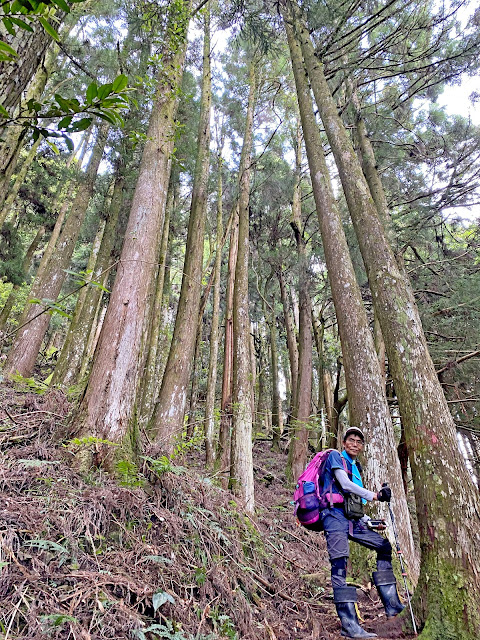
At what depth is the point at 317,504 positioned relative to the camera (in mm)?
3414

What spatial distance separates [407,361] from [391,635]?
2232mm

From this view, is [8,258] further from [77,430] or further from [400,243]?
[400,243]

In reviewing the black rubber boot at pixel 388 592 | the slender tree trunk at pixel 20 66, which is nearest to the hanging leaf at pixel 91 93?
the slender tree trunk at pixel 20 66

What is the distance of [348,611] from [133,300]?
367cm

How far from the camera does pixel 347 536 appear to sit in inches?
133

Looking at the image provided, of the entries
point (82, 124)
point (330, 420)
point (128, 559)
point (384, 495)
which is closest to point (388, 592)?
point (384, 495)

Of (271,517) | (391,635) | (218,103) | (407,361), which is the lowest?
(391,635)

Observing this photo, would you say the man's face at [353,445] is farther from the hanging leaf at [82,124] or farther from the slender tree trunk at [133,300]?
the hanging leaf at [82,124]

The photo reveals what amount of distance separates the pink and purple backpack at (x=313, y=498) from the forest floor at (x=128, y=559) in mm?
892

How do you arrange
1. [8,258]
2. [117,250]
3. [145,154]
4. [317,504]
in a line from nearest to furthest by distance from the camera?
[317,504] < [145,154] < [117,250] < [8,258]

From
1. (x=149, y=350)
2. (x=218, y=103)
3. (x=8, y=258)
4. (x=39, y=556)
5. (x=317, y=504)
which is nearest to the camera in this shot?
(x=39, y=556)

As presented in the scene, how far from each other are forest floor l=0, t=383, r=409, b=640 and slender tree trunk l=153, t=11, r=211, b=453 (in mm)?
1906

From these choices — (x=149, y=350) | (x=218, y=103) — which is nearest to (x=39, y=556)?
(x=149, y=350)

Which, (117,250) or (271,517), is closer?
(271,517)
